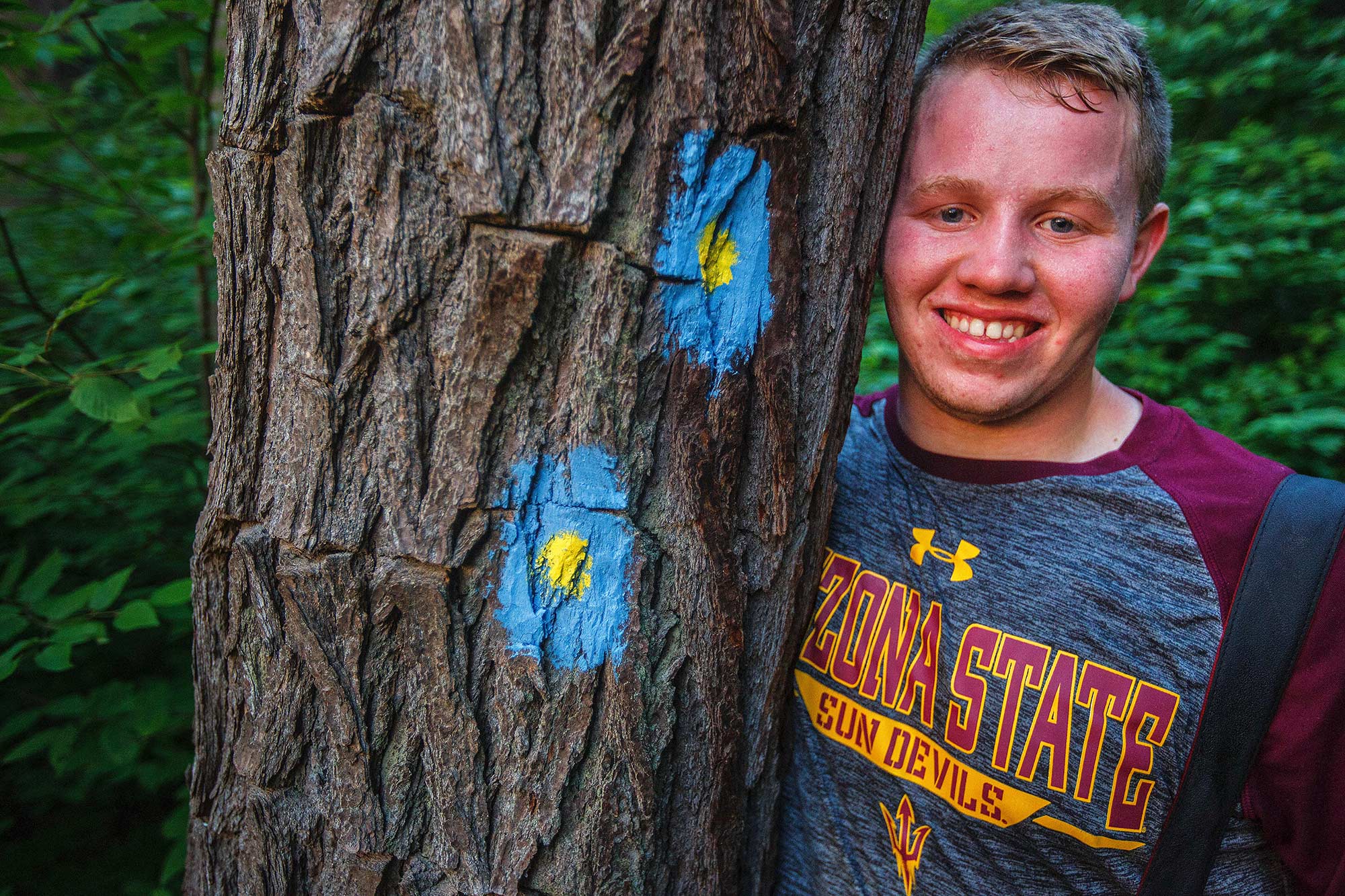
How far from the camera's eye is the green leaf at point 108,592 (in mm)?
1621

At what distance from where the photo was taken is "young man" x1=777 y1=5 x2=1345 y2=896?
1277 millimetres

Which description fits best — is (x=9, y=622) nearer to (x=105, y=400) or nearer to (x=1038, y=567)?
(x=105, y=400)

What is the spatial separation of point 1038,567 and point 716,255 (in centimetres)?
85

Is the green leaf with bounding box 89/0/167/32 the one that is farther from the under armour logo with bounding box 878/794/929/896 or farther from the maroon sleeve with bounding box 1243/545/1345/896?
the maroon sleeve with bounding box 1243/545/1345/896

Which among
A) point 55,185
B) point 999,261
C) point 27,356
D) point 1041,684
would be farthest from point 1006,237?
point 55,185

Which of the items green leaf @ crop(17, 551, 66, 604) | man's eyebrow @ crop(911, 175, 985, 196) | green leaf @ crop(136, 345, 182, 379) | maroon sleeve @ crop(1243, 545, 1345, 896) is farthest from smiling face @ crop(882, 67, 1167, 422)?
green leaf @ crop(17, 551, 66, 604)

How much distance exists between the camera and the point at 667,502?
3.50ft

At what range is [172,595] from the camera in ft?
5.30

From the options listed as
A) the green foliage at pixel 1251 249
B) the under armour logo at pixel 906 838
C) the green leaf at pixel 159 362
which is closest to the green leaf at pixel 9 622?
the green leaf at pixel 159 362

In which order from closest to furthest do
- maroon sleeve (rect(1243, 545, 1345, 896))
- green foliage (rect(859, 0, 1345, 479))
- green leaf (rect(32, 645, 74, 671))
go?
maroon sleeve (rect(1243, 545, 1345, 896)), green leaf (rect(32, 645, 74, 671)), green foliage (rect(859, 0, 1345, 479))

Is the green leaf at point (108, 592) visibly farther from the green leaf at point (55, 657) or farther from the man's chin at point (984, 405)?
the man's chin at point (984, 405)

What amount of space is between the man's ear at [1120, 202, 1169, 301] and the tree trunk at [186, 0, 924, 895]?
627mm

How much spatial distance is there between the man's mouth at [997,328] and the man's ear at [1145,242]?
0.85ft

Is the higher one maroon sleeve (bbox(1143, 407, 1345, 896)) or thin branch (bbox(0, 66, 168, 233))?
thin branch (bbox(0, 66, 168, 233))
